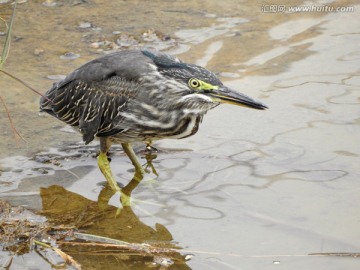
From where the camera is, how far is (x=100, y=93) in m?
6.91

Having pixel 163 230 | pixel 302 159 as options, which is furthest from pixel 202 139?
pixel 163 230

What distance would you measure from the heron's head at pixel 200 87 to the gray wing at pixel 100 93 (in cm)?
27

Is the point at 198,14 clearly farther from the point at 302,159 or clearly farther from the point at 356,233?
the point at 356,233

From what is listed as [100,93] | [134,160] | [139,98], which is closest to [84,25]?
[100,93]

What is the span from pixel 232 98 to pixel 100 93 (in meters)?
1.28

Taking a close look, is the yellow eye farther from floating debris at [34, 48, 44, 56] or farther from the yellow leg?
floating debris at [34, 48, 44, 56]

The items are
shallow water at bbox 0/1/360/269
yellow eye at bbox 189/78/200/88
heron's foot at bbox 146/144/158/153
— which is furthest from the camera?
heron's foot at bbox 146/144/158/153

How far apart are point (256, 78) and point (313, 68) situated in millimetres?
693

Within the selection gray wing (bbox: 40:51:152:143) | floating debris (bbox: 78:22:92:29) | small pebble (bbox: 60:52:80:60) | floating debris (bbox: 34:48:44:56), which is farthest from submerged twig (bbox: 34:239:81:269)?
floating debris (bbox: 78:22:92:29)

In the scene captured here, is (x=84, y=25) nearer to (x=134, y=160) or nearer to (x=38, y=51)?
(x=38, y=51)

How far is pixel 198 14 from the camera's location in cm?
998

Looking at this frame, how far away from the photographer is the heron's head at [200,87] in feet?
20.5

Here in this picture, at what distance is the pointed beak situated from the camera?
624 centimetres

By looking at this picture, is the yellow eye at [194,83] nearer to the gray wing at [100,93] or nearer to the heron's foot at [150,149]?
the gray wing at [100,93]
